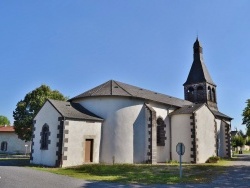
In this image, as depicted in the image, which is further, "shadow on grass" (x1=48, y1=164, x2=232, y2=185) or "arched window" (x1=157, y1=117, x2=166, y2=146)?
"arched window" (x1=157, y1=117, x2=166, y2=146)

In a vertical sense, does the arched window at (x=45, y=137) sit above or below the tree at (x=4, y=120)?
below

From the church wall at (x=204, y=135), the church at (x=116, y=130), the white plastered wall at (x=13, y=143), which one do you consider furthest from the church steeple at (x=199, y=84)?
the white plastered wall at (x=13, y=143)

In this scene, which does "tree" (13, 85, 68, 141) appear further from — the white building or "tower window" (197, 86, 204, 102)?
"tower window" (197, 86, 204, 102)

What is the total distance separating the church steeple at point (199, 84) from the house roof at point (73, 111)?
66.8 feet

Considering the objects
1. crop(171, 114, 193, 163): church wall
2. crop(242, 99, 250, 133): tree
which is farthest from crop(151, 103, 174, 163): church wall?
crop(242, 99, 250, 133): tree

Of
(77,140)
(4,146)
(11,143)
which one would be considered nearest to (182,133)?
(77,140)

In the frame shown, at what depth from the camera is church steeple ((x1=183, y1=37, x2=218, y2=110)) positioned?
123ft

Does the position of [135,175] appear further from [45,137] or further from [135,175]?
[45,137]

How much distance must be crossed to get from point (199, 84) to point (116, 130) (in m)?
20.3

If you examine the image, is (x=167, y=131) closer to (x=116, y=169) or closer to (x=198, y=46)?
(x=116, y=169)

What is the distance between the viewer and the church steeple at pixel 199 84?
123 ft

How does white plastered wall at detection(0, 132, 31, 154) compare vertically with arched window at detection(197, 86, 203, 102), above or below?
below

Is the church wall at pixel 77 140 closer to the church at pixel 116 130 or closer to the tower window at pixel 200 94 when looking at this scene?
the church at pixel 116 130

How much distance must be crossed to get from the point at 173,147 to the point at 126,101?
24.7ft
